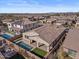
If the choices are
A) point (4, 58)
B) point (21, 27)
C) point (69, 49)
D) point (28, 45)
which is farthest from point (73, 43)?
point (21, 27)

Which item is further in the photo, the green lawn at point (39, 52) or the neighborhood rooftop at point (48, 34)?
the neighborhood rooftop at point (48, 34)

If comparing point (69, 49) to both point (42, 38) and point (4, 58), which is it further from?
point (4, 58)

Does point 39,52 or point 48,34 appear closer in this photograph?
point 39,52

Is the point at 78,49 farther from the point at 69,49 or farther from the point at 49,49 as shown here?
the point at 49,49

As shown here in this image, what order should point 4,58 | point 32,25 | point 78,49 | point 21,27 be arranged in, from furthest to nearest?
point 32,25 < point 21,27 < point 78,49 < point 4,58

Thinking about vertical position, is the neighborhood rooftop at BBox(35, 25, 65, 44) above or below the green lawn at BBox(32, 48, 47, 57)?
above

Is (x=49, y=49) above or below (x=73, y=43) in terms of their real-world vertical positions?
below

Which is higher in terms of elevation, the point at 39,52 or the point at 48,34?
the point at 48,34

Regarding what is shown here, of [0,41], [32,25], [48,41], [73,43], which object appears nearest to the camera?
[73,43]

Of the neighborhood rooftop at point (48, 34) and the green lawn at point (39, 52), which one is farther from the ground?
the neighborhood rooftop at point (48, 34)

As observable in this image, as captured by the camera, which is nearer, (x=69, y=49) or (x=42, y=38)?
(x=69, y=49)

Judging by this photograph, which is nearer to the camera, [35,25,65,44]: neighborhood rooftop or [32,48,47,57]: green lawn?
[32,48,47,57]: green lawn
